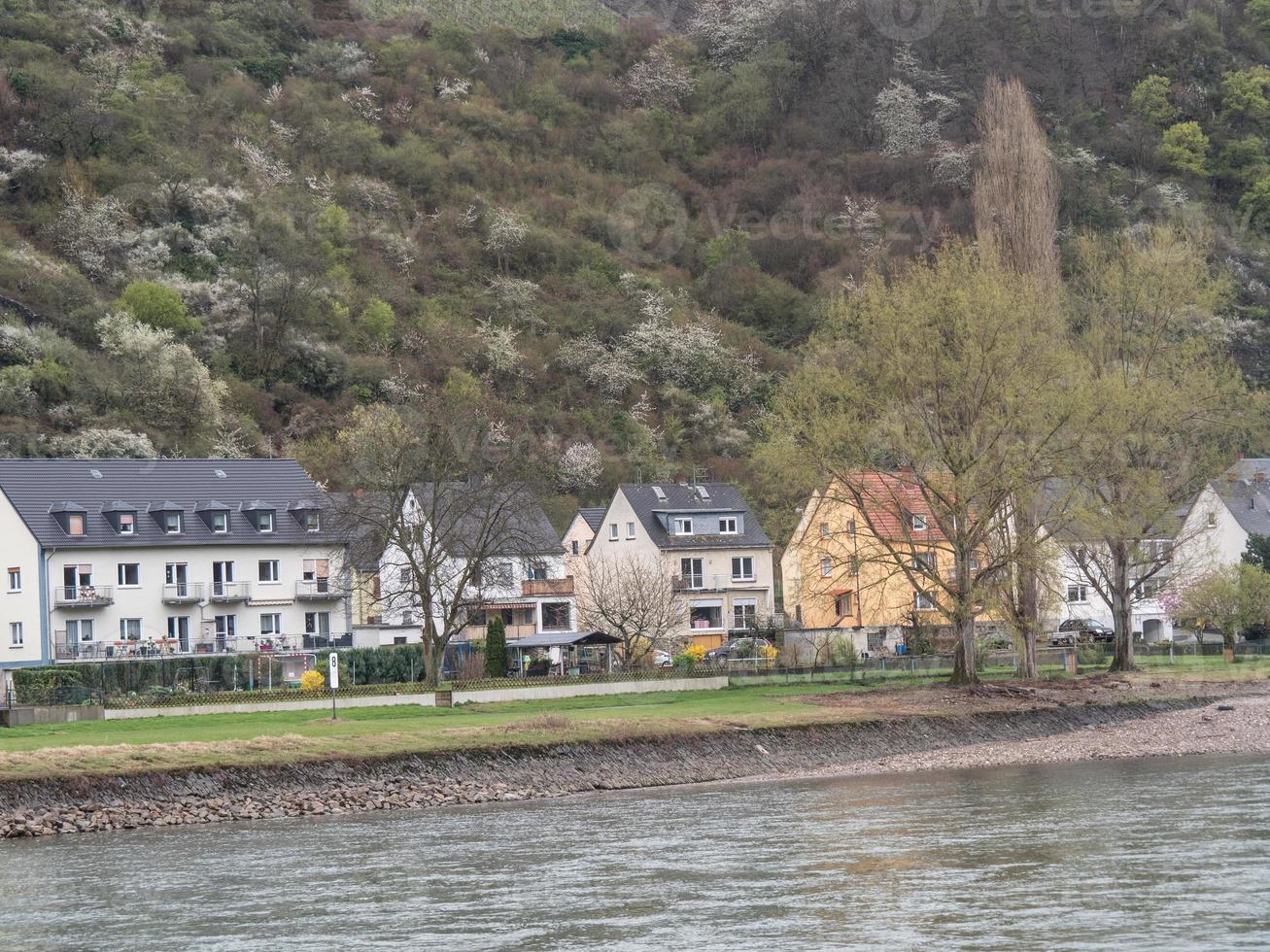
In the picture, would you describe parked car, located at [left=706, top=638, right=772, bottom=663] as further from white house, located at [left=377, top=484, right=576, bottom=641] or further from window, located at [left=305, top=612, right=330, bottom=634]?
window, located at [left=305, top=612, right=330, bottom=634]

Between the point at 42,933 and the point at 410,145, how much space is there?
146696 millimetres

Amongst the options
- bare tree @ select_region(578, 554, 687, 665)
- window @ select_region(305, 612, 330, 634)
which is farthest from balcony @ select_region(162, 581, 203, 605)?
bare tree @ select_region(578, 554, 687, 665)

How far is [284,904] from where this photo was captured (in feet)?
85.3

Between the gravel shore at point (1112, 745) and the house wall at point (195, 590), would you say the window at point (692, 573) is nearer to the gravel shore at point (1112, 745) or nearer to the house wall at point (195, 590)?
the house wall at point (195, 590)

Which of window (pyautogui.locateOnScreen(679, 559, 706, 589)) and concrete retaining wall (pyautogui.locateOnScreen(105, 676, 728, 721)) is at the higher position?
window (pyautogui.locateOnScreen(679, 559, 706, 589))

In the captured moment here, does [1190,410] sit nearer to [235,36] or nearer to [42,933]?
[42,933]

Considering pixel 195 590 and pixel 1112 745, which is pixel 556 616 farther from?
pixel 1112 745

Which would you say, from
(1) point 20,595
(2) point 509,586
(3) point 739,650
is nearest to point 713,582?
(3) point 739,650

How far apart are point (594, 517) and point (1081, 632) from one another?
25697 millimetres

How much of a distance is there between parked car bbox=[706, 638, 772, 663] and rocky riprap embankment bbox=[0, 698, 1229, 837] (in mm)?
22155

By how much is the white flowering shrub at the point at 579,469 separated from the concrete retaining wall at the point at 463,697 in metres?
50.0

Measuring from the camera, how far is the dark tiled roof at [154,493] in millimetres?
71312

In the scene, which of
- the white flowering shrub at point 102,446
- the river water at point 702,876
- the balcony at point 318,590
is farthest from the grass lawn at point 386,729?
the white flowering shrub at point 102,446

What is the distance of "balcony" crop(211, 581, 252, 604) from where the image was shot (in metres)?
74.1
